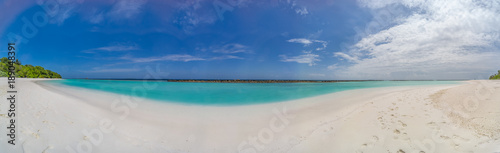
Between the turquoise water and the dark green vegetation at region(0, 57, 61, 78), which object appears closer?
→ the turquoise water

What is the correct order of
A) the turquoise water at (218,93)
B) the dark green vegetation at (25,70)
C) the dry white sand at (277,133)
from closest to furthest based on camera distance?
1. the dry white sand at (277,133)
2. the turquoise water at (218,93)
3. the dark green vegetation at (25,70)

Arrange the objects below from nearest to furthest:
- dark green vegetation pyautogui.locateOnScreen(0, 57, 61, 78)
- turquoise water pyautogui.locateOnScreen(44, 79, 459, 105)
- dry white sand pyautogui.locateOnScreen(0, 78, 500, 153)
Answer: dry white sand pyautogui.locateOnScreen(0, 78, 500, 153) → turquoise water pyautogui.locateOnScreen(44, 79, 459, 105) → dark green vegetation pyautogui.locateOnScreen(0, 57, 61, 78)

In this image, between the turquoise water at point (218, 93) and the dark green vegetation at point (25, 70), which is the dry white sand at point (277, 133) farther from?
the dark green vegetation at point (25, 70)

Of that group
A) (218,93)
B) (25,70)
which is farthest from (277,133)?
(25,70)

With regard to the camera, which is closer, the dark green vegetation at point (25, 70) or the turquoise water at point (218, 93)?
the turquoise water at point (218, 93)

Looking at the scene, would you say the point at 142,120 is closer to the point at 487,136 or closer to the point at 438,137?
the point at 438,137

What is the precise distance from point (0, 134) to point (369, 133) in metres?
6.85

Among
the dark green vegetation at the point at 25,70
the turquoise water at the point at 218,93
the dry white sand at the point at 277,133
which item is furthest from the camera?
the dark green vegetation at the point at 25,70

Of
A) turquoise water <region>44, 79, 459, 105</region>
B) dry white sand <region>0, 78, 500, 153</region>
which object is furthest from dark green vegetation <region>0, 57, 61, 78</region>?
dry white sand <region>0, 78, 500, 153</region>

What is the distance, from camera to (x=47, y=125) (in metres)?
3.71

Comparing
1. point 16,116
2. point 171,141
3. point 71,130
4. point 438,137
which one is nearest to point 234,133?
point 171,141

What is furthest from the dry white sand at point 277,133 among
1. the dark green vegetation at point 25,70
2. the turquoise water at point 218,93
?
the dark green vegetation at point 25,70

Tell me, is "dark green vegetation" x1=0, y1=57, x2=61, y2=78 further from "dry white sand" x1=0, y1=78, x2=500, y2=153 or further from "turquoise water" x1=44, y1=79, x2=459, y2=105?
"dry white sand" x1=0, y1=78, x2=500, y2=153

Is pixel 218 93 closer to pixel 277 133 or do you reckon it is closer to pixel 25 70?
pixel 277 133
